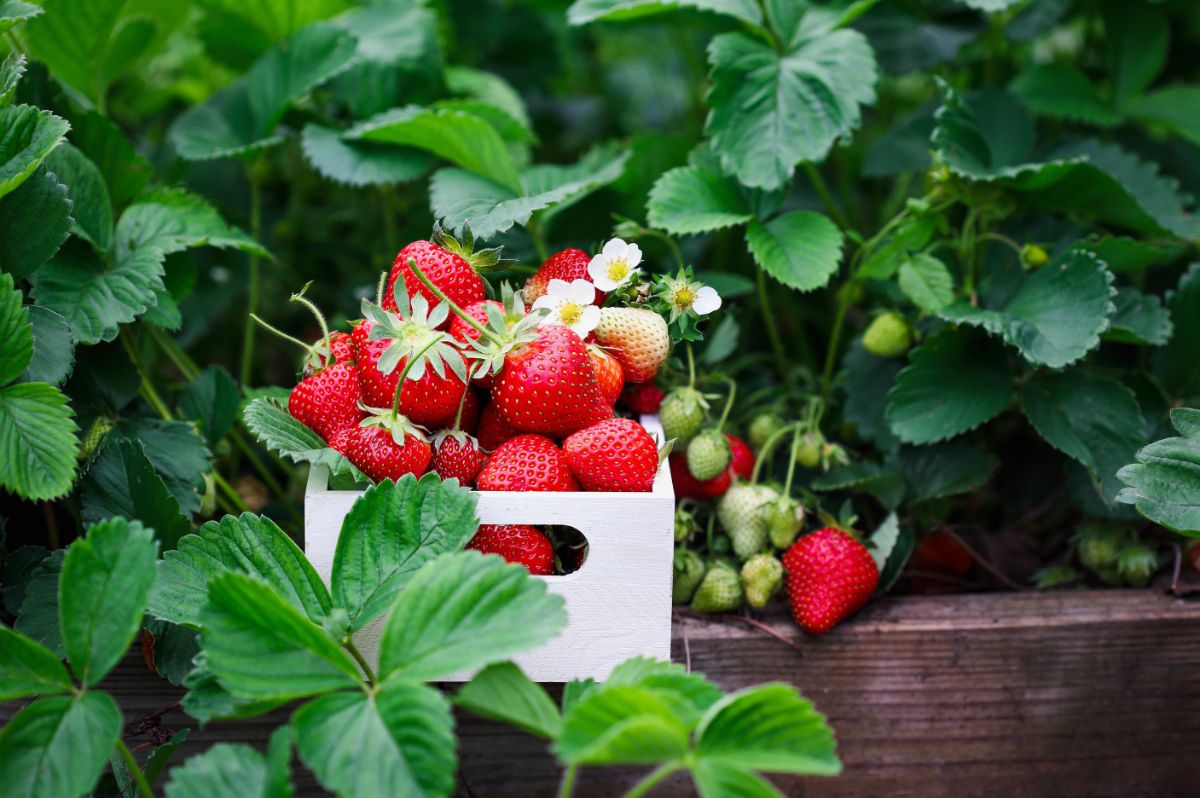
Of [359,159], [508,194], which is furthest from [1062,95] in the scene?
[359,159]

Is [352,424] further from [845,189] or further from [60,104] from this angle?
[845,189]

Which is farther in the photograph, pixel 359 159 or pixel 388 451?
pixel 359 159

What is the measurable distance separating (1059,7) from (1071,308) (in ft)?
1.94

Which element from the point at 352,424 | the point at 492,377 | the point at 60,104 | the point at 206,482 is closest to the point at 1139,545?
the point at 492,377

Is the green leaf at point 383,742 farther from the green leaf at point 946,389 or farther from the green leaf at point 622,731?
the green leaf at point 946,389

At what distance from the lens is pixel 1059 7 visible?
135cm

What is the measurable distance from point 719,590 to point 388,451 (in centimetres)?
35

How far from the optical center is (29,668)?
655 mm

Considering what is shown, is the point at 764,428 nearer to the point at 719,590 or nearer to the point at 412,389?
the point at 719,590

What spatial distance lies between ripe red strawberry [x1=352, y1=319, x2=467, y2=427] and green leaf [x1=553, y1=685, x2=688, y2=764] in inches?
11.8

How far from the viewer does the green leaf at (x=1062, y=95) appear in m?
1.32

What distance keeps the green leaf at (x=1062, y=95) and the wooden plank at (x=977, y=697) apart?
65cm

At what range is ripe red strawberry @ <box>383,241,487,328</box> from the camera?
84cm

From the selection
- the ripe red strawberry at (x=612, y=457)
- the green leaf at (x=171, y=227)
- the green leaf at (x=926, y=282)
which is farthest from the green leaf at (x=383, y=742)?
the green leaf at (x=926, y=282)
